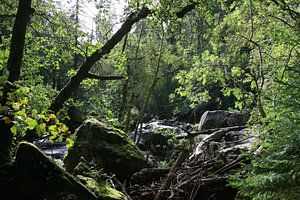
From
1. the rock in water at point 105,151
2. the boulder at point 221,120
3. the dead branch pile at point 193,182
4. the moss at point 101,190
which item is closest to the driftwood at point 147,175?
the dead branch pile at point 193,182

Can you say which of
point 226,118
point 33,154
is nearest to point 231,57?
point 33,154

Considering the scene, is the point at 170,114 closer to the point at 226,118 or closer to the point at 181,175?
the point at 226,118

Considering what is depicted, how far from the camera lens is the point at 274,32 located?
6.63 meters

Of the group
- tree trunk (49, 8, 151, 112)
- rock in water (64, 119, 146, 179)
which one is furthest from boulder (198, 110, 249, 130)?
rock in water (64, 119, 146, 179)

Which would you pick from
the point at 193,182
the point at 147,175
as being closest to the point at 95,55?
the point at 147,175

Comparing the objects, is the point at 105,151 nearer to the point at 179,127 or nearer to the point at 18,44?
the point at 179,127

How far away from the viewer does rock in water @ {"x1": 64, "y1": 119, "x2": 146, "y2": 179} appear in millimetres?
7004

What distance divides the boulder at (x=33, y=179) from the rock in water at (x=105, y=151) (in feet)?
11.9

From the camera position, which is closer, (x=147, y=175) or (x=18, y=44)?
(x=18, y=44)

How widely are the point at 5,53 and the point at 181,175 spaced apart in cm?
437

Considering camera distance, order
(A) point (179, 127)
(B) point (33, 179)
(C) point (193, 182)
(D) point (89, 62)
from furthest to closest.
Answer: (D) point (89, 62), (A) point (179, 127), (C) point (193, 182), (B) point (33, 179)

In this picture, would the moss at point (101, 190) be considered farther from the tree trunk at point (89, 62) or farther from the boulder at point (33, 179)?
the tree trunk at point (89, 62)

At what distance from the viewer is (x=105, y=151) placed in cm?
716

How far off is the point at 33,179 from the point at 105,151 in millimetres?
4186
